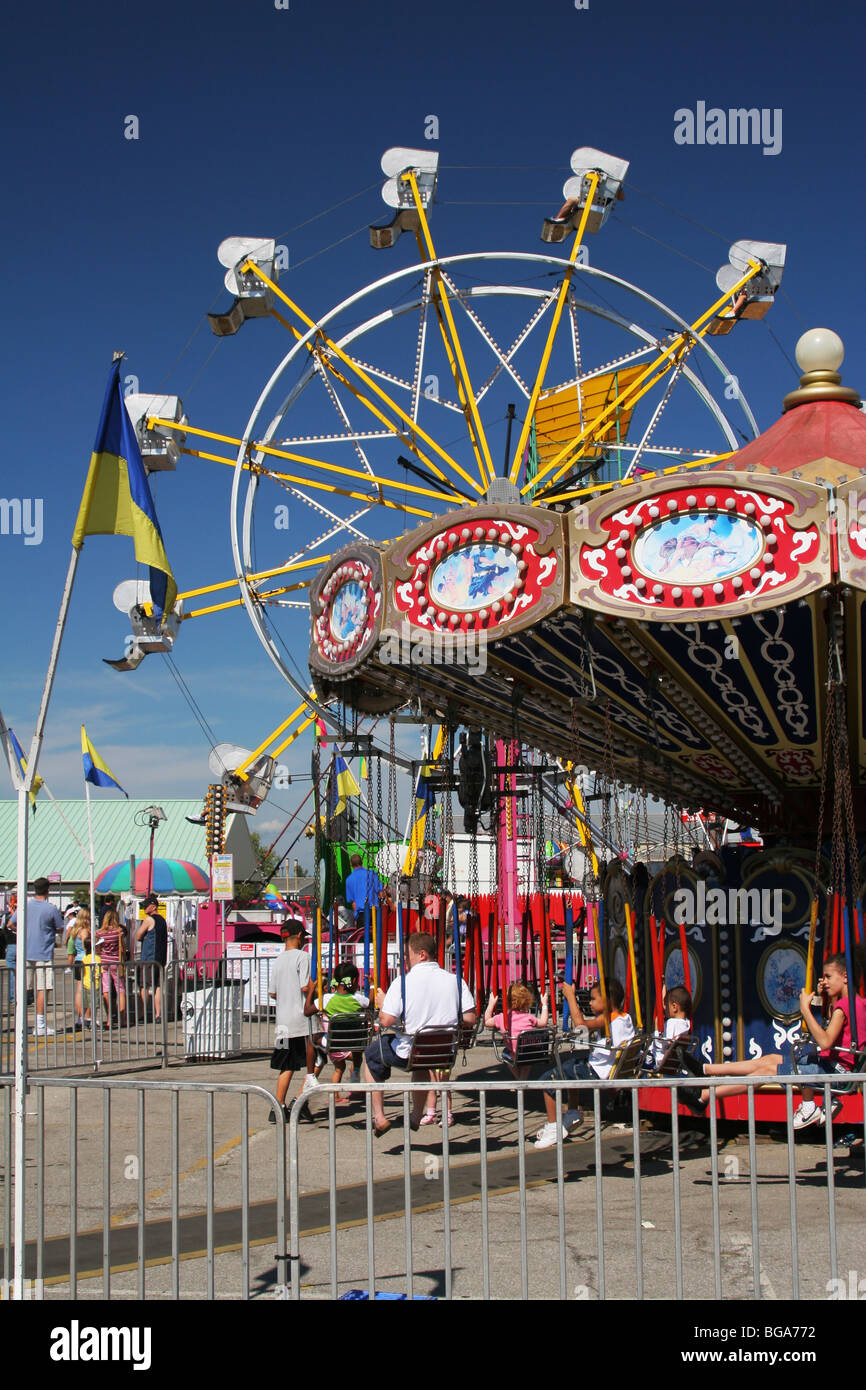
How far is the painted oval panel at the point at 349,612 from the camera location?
309 inches

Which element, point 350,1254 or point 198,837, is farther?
point 198,837

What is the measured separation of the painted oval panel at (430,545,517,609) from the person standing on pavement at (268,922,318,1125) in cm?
325

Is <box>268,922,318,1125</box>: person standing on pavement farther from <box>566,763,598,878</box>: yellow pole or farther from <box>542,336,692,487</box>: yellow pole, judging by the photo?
<box>542,336,692,487</box>: yellow pole

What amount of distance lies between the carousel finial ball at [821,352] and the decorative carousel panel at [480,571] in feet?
9.34

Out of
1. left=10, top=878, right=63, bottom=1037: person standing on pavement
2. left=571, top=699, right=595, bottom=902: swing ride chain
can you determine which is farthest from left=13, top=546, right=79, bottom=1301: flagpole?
left=10, top=878, right=63, bottom=1037: person standing on pavement

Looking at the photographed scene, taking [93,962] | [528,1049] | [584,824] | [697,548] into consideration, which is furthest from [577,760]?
[93,962]

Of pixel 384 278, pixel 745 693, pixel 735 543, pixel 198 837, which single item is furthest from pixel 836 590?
pixel 198 837

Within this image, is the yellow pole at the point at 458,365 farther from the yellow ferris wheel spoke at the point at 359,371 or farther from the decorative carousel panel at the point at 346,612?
the decorative carousel panel at the point at 346,612

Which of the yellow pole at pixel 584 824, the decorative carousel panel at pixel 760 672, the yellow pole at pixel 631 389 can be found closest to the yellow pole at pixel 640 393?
the yellow pole at pixel 631 389

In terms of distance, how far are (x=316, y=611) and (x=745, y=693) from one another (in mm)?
2936

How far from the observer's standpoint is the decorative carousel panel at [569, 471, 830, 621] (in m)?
6.11

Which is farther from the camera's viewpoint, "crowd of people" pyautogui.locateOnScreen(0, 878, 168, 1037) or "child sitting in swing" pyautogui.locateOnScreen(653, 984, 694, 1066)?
"crowd of people" pyautogui.locateOnScreen(0, 878, 168, 1037)
